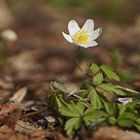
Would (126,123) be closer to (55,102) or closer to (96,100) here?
(96,100)

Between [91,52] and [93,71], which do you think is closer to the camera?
[93,71]

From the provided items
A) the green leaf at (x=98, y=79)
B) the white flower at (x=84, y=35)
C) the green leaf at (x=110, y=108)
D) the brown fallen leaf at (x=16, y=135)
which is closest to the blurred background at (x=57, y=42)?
the white flower at (x=84, y=35)

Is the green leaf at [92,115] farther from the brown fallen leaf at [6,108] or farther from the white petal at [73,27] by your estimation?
the white petal at [73,27]

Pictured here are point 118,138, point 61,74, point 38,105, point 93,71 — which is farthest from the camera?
point 61,74

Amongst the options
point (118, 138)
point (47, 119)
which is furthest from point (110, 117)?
point (47, 119)

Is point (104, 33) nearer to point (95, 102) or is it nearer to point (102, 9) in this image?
point (102, 9)

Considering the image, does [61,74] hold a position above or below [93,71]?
below

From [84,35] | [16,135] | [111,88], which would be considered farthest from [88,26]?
[16,135]

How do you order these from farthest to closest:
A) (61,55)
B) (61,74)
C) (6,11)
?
(6,11), (61,55), (61,74)

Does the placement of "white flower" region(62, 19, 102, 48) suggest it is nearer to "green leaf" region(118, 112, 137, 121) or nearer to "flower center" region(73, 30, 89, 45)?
"flower center" region(73, 30, 89, 45)
